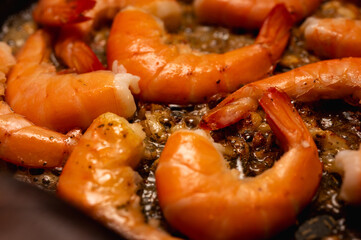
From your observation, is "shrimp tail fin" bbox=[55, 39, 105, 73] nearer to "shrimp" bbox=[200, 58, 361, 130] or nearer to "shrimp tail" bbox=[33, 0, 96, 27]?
"shrimp tail" bbox=[33, 0, 96, 27]

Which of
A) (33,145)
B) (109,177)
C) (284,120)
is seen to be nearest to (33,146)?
(33,145)

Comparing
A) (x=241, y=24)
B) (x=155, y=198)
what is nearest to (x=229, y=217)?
(x=155, y=198)

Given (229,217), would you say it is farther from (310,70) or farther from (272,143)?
(310,70)

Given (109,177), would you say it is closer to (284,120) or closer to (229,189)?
(229,189)

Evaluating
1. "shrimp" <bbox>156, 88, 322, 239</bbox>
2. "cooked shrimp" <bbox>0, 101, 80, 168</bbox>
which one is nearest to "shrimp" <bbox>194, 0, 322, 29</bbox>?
"shrimp" <bbox>156, 88, 322, 239</bbox>

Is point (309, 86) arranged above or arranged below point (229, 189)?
above

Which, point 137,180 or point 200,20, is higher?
point 200,20
